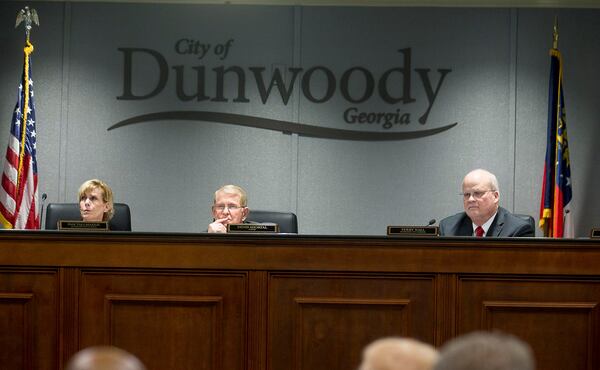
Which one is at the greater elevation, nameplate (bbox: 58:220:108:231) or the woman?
the woman

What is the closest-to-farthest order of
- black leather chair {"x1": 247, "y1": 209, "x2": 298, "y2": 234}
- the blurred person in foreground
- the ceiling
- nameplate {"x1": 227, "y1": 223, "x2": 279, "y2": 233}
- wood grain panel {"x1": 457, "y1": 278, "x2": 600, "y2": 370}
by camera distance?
the blurred person in foreground < wood grain panel {"x1": 457, "y1": 278, "x2": 600, "y2": 370} < nameplate {"x1": 227, "y1": 223, "x2": 279, "y2": 233} < black leather chair {"x1": 247, "y1": 209, "x2": 298, "y2": 234} < the ceiling

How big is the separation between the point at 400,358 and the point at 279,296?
2796 millimetres

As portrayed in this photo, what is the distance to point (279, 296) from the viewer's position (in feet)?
12.7

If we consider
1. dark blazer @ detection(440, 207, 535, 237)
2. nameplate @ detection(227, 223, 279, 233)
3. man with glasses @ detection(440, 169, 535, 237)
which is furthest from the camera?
man with glasses @ detection(440, 169, 535, 237)

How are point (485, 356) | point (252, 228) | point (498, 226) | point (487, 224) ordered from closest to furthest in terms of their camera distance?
1. point (485, 356)
2. point (252, 228)
3. point (498, 226)
4. point (487, 224)

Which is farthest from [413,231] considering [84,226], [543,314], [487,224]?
[84,226]

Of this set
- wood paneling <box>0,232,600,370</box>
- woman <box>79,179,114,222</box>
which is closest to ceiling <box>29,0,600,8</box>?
woman <box>79,179,114,222</box>

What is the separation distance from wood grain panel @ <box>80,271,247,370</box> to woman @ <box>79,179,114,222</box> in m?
1.47

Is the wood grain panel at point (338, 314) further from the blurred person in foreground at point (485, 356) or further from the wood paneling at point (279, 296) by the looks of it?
the blurred person in foreground at point (485, 356)

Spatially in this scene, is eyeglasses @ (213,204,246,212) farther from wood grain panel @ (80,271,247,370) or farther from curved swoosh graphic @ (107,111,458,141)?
curved swoosh graphic @ (107,111,458,141)

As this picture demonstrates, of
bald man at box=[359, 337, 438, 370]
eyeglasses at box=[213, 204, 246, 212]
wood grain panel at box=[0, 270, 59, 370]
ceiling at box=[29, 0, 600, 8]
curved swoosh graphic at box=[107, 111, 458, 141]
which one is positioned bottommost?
wood grain panel at box=[0, 270, 59, 370]

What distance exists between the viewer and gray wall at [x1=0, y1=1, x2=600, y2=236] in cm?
691

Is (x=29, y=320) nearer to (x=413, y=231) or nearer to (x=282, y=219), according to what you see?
(x=413, y=231)

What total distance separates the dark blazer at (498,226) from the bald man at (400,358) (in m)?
3.81
